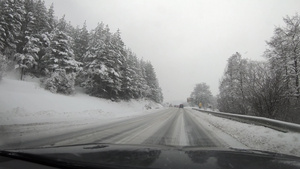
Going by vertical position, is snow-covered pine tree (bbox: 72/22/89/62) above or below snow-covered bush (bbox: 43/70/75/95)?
above

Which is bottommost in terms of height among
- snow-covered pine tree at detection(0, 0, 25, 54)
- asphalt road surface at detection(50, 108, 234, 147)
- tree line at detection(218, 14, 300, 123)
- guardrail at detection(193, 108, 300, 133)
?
asphalt road surface at detection(50, 108, 234, 147)

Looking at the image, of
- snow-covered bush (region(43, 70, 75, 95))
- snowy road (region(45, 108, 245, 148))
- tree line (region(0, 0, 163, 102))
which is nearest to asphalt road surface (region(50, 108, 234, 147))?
snowy road (region(45, 108, 245, 148))

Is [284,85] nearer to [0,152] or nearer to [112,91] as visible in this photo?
[0,152]

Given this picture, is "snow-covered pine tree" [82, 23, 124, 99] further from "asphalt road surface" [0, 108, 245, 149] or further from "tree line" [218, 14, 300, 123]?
"asphalt road surface" [0, 108, 245, 149]

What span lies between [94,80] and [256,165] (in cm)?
3178

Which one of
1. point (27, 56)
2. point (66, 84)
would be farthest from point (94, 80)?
point (27, 56)

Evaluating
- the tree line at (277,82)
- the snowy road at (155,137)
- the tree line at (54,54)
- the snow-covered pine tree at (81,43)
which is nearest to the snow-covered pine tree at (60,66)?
the tree line at (54,54)

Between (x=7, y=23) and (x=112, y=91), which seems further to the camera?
(x=112, y=91)

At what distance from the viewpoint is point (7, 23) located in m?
27.8

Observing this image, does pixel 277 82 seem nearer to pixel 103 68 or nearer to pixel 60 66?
pixel 103 68

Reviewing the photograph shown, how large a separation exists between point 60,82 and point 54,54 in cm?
570

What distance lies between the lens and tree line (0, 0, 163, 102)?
27.0 metres

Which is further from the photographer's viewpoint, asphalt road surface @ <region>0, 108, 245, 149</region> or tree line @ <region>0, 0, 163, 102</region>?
tree line @ <region>0, 0, 163, 102</region>

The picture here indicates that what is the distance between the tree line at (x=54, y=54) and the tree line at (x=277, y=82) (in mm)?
20545
